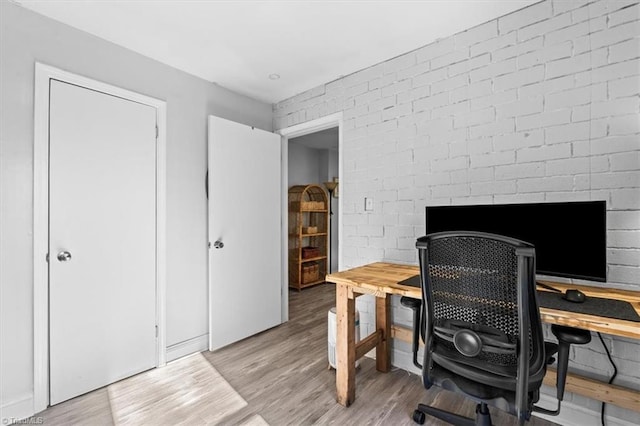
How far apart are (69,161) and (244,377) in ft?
6.42

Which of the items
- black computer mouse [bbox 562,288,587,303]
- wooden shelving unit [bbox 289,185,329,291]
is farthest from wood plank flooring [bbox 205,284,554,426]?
wooden shelving unit [bbox 289,185,329,291]

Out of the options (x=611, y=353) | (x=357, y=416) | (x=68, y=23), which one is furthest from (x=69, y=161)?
(x=611, y=353)

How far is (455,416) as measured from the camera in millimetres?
1611

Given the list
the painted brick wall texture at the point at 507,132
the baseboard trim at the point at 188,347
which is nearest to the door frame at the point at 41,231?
the baseboard trim at the point at 188,347

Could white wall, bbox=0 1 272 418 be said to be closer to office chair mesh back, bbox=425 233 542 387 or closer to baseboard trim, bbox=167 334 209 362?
baseboard trim, bbox=167 334 209 362

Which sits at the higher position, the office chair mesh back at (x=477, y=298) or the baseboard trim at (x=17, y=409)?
the office chair mesh back at (x=477, y=298)

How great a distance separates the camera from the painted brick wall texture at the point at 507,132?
1.57m

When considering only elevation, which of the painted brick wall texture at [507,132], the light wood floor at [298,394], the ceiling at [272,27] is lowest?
the light wood floor at [298,394]

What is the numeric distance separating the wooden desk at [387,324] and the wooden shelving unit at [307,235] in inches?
101

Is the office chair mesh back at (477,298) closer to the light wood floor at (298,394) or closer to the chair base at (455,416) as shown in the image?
the chair base at (455,416)

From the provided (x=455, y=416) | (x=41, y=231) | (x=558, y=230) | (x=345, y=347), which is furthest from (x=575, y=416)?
(x=41, y=231)

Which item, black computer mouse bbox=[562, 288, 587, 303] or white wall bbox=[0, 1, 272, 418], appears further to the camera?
white wall bbox=[0, 1, 272, 418]

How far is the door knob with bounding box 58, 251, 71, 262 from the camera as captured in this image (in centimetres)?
196

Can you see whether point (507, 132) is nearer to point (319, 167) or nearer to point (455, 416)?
point (455, 416)
